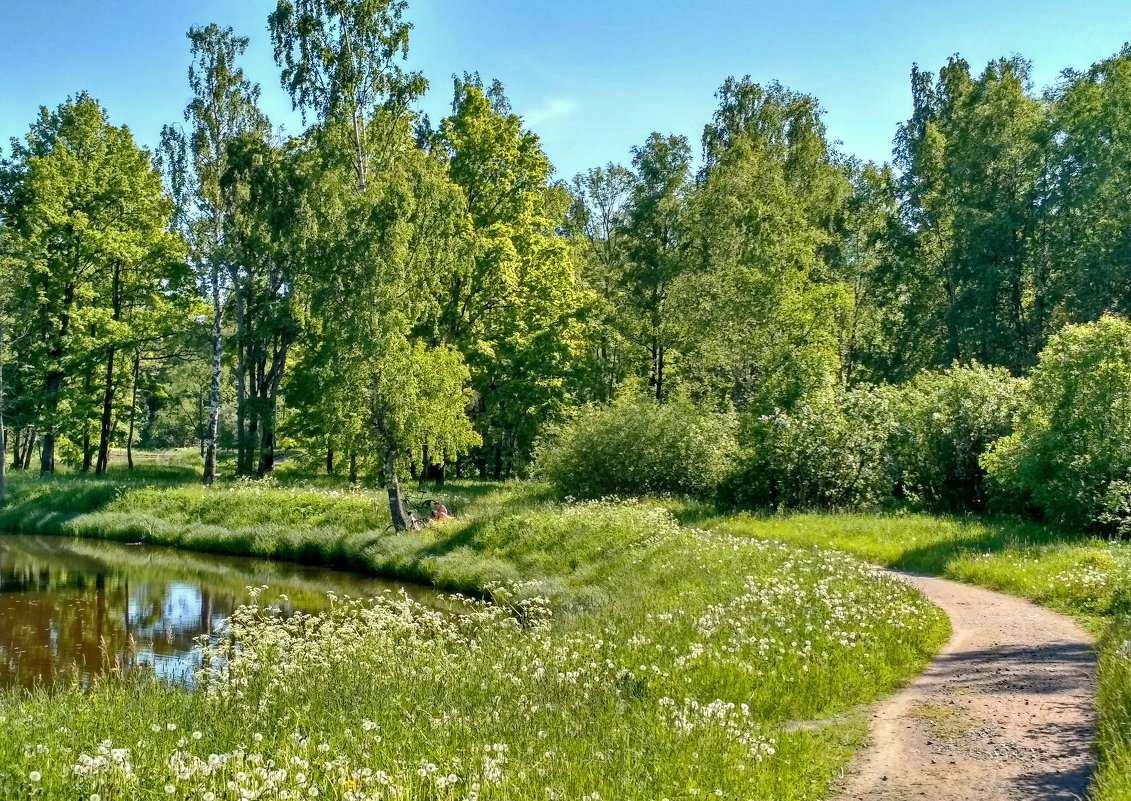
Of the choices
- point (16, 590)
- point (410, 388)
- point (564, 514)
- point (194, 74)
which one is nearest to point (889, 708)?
point (564, 514)

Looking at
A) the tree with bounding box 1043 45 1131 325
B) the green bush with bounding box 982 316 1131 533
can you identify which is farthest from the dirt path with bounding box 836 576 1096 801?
the tree with bounding box 1043 45 1131 325

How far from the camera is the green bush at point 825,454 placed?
1018 inches

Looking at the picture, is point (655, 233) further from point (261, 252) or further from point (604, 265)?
point (261, 252)

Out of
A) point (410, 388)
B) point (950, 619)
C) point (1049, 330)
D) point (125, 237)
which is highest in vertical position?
point (125, 237)

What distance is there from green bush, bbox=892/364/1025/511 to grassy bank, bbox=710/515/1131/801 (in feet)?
11.1

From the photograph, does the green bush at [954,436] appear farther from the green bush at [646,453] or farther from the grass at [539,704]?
the grass at [539,704]

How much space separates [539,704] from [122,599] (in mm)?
16791

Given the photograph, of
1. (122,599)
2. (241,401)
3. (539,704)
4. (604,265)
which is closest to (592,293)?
(604,265)

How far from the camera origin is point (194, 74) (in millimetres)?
35719

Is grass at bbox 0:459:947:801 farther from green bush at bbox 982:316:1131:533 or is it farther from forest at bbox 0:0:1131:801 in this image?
green bush at bbox 982:316:1131:533

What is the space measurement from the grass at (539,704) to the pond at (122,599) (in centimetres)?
303

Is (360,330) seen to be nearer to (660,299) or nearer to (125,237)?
(660,299)

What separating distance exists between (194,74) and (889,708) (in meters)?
37.4

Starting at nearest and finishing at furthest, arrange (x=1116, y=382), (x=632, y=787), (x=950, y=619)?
(x=632, y=787)
(x=950, y=619)
(x=1116, y=382)
